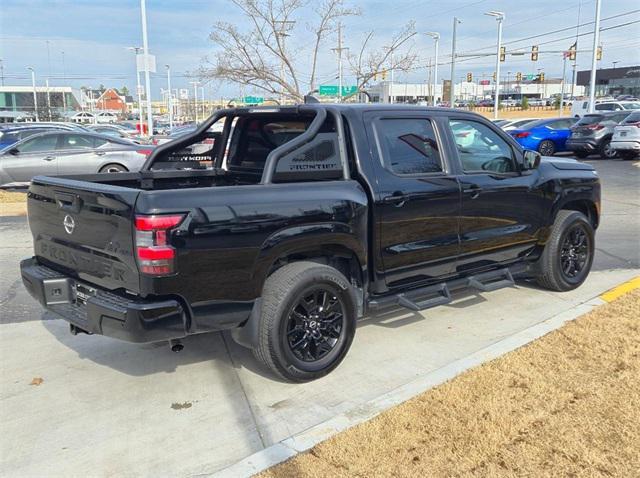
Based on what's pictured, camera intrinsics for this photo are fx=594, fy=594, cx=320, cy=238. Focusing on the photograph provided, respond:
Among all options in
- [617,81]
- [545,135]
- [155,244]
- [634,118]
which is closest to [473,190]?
[155,244]

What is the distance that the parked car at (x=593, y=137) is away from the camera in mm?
21172

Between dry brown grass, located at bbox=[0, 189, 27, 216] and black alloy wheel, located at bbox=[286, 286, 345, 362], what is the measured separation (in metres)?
9.24

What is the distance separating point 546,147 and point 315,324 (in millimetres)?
20299

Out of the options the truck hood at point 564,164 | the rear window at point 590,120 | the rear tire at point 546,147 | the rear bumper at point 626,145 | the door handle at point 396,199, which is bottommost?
the rear tire at point 546,147

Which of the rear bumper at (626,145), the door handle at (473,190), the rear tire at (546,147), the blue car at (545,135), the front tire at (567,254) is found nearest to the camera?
the door handle at (473,190)

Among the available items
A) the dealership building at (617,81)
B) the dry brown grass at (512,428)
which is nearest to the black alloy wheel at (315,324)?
the dry brown grass at (512,428)

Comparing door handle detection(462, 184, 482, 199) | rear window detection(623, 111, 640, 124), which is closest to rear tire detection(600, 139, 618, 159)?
rear window detection(623, 111, 640, 124)

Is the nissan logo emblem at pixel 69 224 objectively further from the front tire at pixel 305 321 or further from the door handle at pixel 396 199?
the door handle at pixel 396 199

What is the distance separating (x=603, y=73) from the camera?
105062 millimetres

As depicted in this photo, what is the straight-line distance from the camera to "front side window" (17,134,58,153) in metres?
14.0

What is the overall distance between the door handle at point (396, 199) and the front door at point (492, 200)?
2.30 feet

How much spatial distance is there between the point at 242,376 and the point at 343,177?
5.30 feet

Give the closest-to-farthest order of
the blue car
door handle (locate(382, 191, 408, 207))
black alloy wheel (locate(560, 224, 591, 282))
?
door handle (locate(382, 191, 408, 207))
black alloy wheel (locate(560, 224, 591, 282))
the blue car

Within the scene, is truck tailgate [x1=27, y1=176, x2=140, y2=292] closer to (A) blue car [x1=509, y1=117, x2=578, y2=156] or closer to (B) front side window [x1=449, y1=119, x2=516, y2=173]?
(B) front side window [x1=449, y1=119, x2=516, y2=173]
